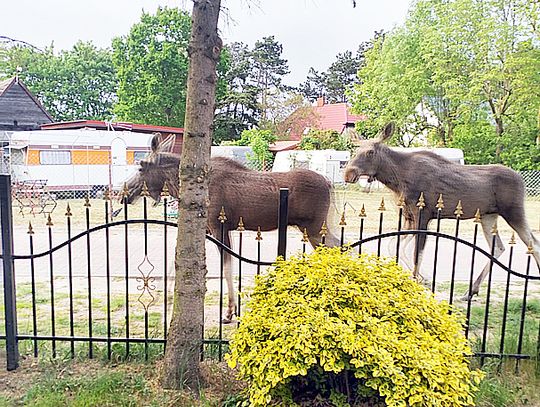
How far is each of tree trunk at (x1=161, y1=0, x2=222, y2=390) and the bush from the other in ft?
1.70

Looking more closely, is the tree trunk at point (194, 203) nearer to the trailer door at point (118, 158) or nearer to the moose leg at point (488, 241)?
the moose leg at point (488, 241)

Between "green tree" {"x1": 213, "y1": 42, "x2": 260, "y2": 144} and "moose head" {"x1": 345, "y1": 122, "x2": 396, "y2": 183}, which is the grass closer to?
"moose head" {"x1": 345, "y1": 122, "x2": 396, "y2": 183}

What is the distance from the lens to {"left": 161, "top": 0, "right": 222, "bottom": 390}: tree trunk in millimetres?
2656

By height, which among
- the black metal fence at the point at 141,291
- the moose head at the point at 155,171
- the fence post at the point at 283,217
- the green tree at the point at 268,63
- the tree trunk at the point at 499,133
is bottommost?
the black metal fence at the point at 141,291

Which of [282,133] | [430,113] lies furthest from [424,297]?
[282,133]

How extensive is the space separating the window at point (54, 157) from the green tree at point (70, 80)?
57.0 ft

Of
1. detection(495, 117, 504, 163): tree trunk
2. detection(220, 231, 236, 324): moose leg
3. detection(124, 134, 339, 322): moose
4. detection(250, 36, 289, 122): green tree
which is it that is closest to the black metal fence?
detection(220, 231, 236, 324): moose leg

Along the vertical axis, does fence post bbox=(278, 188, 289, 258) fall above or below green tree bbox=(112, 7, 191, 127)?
below

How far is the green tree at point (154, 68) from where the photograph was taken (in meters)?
25.3

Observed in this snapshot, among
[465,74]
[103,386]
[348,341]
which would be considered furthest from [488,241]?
[465,74]

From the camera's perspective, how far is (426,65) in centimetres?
2044

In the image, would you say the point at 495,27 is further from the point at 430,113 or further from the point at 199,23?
the point at 199,23

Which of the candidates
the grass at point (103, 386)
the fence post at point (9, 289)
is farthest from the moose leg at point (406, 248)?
the fence post at point (9, 289)

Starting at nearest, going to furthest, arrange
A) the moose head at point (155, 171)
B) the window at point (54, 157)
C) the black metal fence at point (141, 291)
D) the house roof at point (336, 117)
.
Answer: the black metal fence at point (141, 291), the moose head at point (155, 171), the window at point (54, 157), the house roof at point (336, 117)
